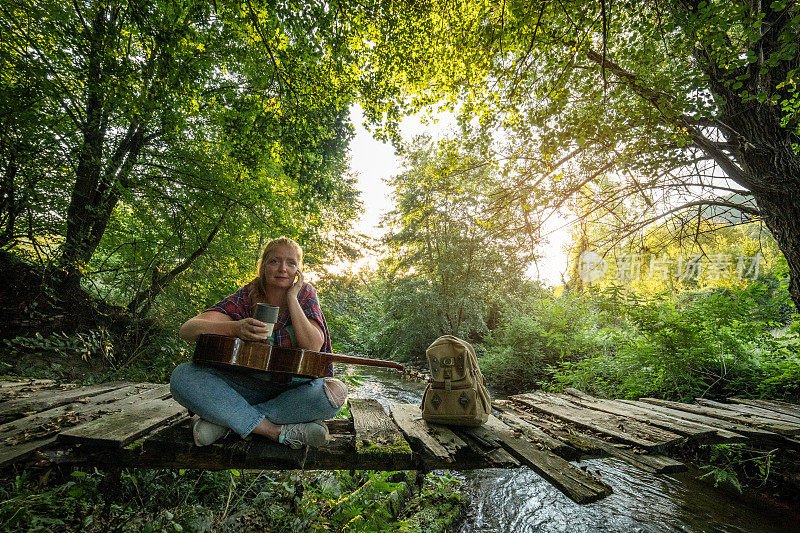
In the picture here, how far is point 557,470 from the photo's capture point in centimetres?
210

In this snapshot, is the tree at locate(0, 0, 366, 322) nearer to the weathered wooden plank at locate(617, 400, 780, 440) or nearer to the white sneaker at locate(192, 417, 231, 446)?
the white sneaker at locate(192, 417, 231, 446)

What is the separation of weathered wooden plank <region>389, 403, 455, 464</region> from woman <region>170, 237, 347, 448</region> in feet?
2.16

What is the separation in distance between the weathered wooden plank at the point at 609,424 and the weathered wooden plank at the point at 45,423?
4.32m

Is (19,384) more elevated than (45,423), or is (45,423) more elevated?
(45,423)

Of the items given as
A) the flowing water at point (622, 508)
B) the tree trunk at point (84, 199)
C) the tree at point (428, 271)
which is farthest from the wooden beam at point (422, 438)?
the tree at point (428, 271)

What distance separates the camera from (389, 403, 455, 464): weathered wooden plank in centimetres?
225

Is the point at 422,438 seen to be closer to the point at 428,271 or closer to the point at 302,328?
the point at 302,328

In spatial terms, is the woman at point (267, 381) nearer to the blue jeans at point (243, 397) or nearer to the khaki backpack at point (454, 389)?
the blue jeans at point (243, 397)

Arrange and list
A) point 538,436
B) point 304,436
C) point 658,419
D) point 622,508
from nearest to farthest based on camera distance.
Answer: point 304,436, point 538,436, point 658,419, point 622,508

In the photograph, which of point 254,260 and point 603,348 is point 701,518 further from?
point 254,260

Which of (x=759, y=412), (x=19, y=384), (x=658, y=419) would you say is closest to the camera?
(x=658, y=419)

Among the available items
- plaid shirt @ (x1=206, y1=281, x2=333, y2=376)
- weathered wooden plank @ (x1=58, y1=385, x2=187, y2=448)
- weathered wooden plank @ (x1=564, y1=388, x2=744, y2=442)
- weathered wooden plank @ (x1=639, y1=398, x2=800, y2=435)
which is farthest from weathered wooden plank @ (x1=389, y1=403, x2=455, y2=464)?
weathered wooden plank @ (x1=639, y1=398, x2=800, y2=435)

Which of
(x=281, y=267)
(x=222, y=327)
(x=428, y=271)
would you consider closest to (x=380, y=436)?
(x=222, y=327)

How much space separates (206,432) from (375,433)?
120 centimetres
